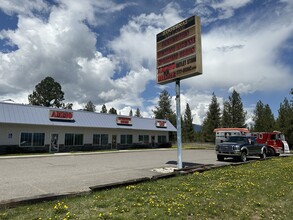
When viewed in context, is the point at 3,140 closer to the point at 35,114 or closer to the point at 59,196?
the point at 35,114

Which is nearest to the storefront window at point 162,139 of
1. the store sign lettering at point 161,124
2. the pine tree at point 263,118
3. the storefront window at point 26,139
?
the store sign lettering at point 161,124

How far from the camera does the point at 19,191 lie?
859cm

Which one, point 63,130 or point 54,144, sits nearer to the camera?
point 54,144

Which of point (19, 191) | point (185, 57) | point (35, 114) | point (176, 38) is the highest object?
point (176, 38)

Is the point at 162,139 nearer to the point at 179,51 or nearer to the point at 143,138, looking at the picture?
the point at 143,138

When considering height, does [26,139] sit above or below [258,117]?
below

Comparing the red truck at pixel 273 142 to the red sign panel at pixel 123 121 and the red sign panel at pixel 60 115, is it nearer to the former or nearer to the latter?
the red sign panel at pixel 123 121

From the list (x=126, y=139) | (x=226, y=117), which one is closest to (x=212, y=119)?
(x=226, y=117)

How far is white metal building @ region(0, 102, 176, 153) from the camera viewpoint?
86.0 ft

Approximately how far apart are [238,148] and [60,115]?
65.7 feet

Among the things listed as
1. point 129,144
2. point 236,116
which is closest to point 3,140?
point 129,144

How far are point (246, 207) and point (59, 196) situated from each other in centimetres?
489

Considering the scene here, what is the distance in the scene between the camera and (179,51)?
1504 centimetres

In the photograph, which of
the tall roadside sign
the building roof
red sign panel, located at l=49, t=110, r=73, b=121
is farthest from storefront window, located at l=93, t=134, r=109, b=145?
the tall roadside sign
